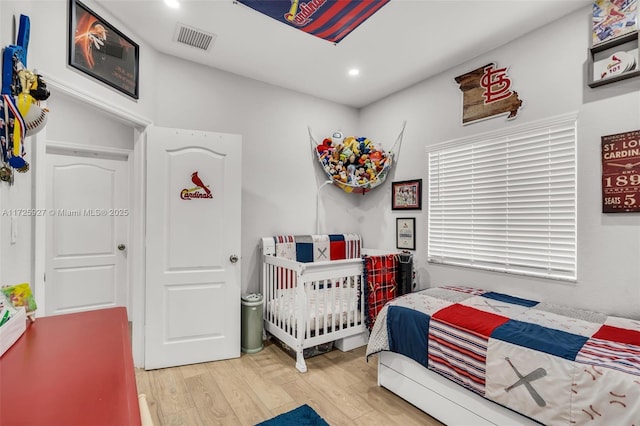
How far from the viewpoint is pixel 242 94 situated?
312 cm

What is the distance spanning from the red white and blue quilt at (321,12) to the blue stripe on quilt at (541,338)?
2138 mm

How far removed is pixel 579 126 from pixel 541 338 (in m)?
1.50

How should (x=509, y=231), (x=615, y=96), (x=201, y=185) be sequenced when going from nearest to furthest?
(x=615, y=96)
(x=509, y=231)
(x=201, y=185)

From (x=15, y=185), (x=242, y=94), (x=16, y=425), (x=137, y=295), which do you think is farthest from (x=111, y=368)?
(x=242, y=94)

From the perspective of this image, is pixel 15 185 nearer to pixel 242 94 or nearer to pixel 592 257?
pixel 242 94

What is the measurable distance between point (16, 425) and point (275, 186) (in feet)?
9.37

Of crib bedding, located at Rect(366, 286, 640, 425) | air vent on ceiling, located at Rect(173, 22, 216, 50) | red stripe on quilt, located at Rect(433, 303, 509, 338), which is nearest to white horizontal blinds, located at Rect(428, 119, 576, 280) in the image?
crib bedding, located at Rect(366, 286, 640, 425)

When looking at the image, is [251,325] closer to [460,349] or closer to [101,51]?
[460,349]

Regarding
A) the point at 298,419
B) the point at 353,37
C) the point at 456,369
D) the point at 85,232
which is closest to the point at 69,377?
the point at 298,419

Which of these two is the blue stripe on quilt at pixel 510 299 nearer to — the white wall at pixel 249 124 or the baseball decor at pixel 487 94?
the baseball decor at pixel 487 94

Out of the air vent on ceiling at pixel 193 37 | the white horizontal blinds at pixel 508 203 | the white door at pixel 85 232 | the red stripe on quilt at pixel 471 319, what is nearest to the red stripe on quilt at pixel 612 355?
the red stripe on quilt at pixel 471 319

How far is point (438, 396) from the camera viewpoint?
1.88 m

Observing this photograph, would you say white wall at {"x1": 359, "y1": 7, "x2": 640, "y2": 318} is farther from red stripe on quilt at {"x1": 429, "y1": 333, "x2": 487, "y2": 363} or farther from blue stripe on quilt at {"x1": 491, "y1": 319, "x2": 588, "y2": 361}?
red stripe on quilt at {"x1": 429, "y1": 333, "x2": 487, "y2": 363}

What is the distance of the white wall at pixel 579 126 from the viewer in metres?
1.90
